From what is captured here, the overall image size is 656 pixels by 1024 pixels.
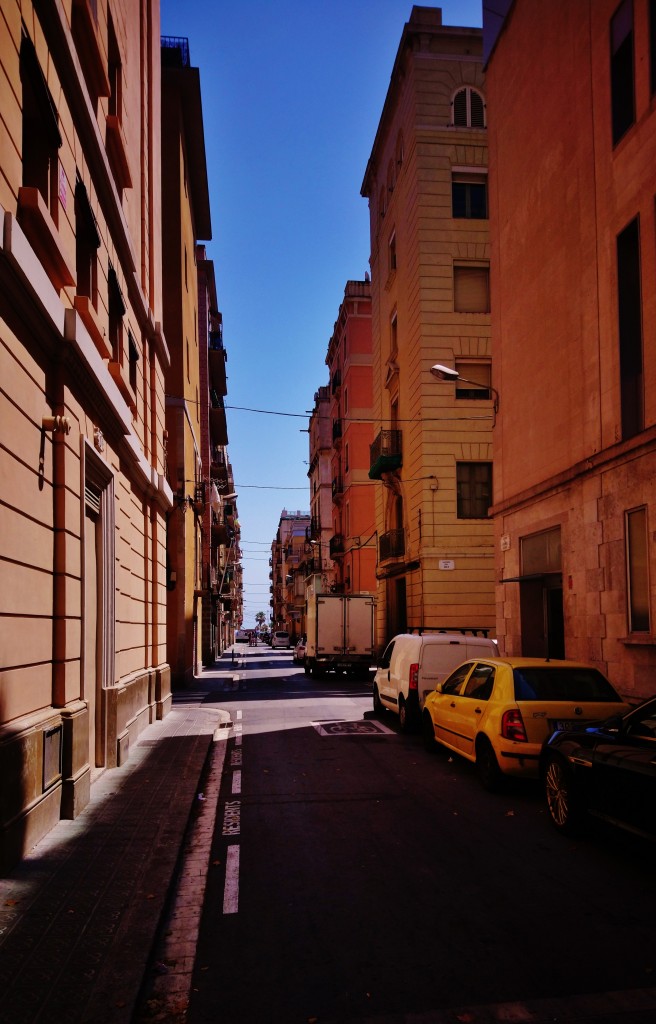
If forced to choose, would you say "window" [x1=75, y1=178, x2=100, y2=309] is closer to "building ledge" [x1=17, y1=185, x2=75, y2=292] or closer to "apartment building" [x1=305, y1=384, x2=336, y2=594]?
"building ledge" [x1=17, y1=185, x2=75, y2=292]

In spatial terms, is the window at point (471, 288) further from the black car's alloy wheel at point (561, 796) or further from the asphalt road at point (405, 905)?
the black car's alloy wheel at point (561, 796)

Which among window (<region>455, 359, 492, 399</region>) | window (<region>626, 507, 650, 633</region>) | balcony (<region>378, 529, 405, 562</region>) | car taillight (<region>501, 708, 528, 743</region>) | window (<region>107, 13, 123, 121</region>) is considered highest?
window (<region>107, 13, 123, 121</region>)

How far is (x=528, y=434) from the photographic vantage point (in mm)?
18625

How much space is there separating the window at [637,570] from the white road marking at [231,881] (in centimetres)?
845

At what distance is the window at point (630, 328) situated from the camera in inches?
543

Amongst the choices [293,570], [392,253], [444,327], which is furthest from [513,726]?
[293,570]

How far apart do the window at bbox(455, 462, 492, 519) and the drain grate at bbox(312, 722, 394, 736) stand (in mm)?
14508

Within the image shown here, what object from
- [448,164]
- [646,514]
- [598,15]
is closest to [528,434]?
[646,514]

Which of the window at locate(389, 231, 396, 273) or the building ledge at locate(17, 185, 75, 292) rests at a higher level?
the window at locate(389, 231, 396, 273)

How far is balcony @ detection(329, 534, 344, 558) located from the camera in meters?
50.8

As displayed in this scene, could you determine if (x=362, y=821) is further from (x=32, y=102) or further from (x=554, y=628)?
(x=554, y=628)

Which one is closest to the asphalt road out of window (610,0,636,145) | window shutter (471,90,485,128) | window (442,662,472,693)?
window (442,662,472,693)

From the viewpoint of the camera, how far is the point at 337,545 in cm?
5156

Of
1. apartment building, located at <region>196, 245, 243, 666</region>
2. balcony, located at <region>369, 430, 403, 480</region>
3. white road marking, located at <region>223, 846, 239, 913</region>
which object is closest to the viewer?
white road marking, located at <region>223, 846, 239, 913</region>
